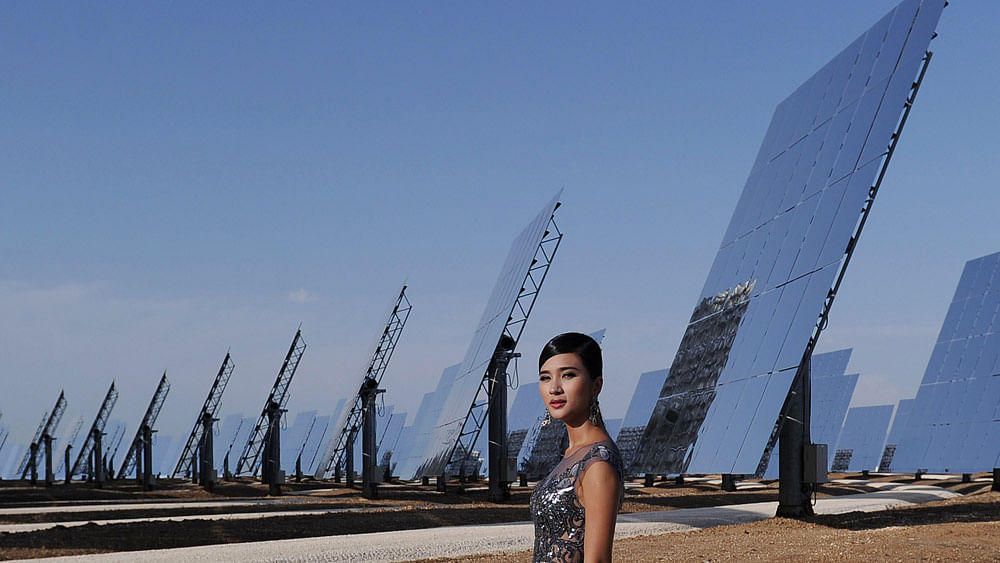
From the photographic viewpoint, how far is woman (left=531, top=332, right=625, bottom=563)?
3.97 metres

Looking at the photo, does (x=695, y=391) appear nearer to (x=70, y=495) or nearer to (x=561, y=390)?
(x=561, y=390)

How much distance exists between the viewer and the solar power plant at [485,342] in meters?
30.0

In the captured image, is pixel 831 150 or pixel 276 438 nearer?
pixel 831 150

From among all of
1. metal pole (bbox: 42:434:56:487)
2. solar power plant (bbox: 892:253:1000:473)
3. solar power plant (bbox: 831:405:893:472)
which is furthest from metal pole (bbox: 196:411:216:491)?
solar power plant (bbox: 892:253:1000:473)

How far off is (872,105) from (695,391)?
20.5 feet

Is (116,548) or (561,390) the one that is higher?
(561,390)

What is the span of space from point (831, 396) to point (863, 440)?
6.98 metres

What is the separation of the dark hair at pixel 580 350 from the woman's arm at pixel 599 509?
40cm

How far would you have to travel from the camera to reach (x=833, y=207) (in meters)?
17.1

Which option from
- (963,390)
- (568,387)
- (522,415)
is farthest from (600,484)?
(522,415)

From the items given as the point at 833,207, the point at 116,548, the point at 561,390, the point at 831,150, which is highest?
the point at 831,150

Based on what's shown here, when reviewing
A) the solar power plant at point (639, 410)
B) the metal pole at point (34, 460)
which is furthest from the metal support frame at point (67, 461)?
the solar power plant at point (639, 410)

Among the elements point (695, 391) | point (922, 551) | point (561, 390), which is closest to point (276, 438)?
point (695, 391)

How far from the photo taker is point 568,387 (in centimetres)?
409
